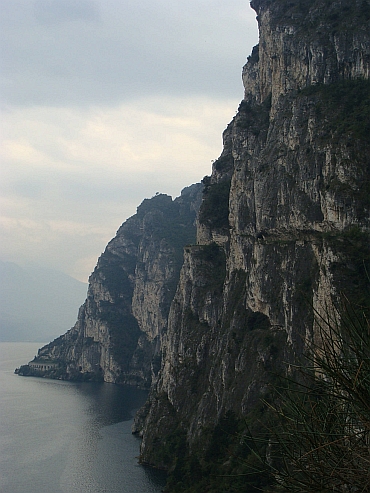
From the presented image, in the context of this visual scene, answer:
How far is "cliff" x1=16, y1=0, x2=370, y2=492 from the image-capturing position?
4522cm

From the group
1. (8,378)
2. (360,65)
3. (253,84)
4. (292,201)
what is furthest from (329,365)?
(8,378)

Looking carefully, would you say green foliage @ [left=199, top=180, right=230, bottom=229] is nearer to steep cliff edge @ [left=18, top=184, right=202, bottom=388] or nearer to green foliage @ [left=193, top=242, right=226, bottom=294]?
green foliage @ [left=193, top=242, right=226, bottom=294]

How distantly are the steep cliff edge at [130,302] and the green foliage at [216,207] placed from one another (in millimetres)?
56339

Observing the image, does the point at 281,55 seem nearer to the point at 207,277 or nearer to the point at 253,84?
the point at 253,84

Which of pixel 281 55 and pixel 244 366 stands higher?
pixel 281 55

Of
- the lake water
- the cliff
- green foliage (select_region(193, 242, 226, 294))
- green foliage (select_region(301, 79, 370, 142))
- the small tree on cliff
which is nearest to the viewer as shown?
the small tree on cliff

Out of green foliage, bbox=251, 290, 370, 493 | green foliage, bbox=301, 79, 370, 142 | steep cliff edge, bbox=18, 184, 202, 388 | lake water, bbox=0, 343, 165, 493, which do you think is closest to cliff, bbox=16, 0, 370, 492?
green foliage, bbox=301, 79, 370, 142

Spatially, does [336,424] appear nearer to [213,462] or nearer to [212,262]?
[213,462]

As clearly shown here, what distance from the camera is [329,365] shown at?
41.5 ft

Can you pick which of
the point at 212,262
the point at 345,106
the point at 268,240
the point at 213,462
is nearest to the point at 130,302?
the point at 212,262

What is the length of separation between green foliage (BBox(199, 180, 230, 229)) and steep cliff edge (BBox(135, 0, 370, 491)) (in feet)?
1.92

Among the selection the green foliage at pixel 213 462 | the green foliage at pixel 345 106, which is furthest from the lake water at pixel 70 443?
the green foliage at pixel 345 106

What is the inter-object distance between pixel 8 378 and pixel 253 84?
9028 cm

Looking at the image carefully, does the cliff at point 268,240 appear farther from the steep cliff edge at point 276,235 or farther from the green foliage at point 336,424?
the green foliage at point 336,424
